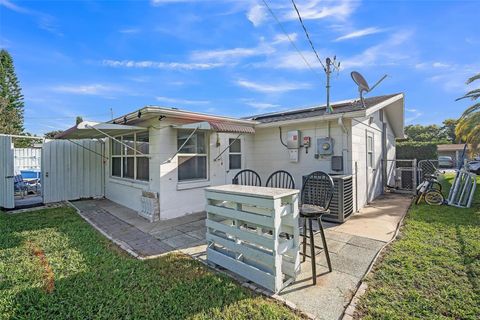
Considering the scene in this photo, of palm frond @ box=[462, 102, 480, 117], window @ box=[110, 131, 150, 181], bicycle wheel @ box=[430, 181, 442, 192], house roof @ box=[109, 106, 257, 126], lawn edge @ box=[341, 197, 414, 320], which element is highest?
palm frond @ box=[462, 102, 480, 117]

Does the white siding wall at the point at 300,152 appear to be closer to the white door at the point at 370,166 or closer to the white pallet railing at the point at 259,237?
the white door at the point at 370,166

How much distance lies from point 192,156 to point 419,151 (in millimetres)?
15858

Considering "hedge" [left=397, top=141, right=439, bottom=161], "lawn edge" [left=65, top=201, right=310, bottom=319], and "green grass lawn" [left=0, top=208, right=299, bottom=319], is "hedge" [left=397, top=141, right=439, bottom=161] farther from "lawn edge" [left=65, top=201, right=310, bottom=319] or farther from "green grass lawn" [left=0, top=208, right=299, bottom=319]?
"green grass lawn" [left=0, top=208, right=299, bottom=319]

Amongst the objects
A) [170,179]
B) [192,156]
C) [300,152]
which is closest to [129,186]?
[170,179]

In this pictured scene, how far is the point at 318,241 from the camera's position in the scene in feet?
13.8

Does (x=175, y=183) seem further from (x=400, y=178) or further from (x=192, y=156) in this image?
(x=400, y=178)

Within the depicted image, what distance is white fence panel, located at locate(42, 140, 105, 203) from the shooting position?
7773mm

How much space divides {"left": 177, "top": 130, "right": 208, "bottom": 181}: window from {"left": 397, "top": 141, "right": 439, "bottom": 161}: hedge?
15262mm

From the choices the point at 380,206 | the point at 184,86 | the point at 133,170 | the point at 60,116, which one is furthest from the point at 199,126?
the point at 60,116

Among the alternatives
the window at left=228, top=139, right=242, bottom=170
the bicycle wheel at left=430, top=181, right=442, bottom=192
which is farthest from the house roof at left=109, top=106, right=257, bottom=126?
the bicycle wheel at left=430, top=181, right=442, bottom=192

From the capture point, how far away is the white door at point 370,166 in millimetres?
7486

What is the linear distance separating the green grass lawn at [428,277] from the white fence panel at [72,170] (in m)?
9.19

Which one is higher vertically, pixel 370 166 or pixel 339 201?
pixel 370 166

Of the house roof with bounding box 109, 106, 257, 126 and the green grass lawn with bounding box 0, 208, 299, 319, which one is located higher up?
the house roof with bounding box 109, 106, 257, 126
